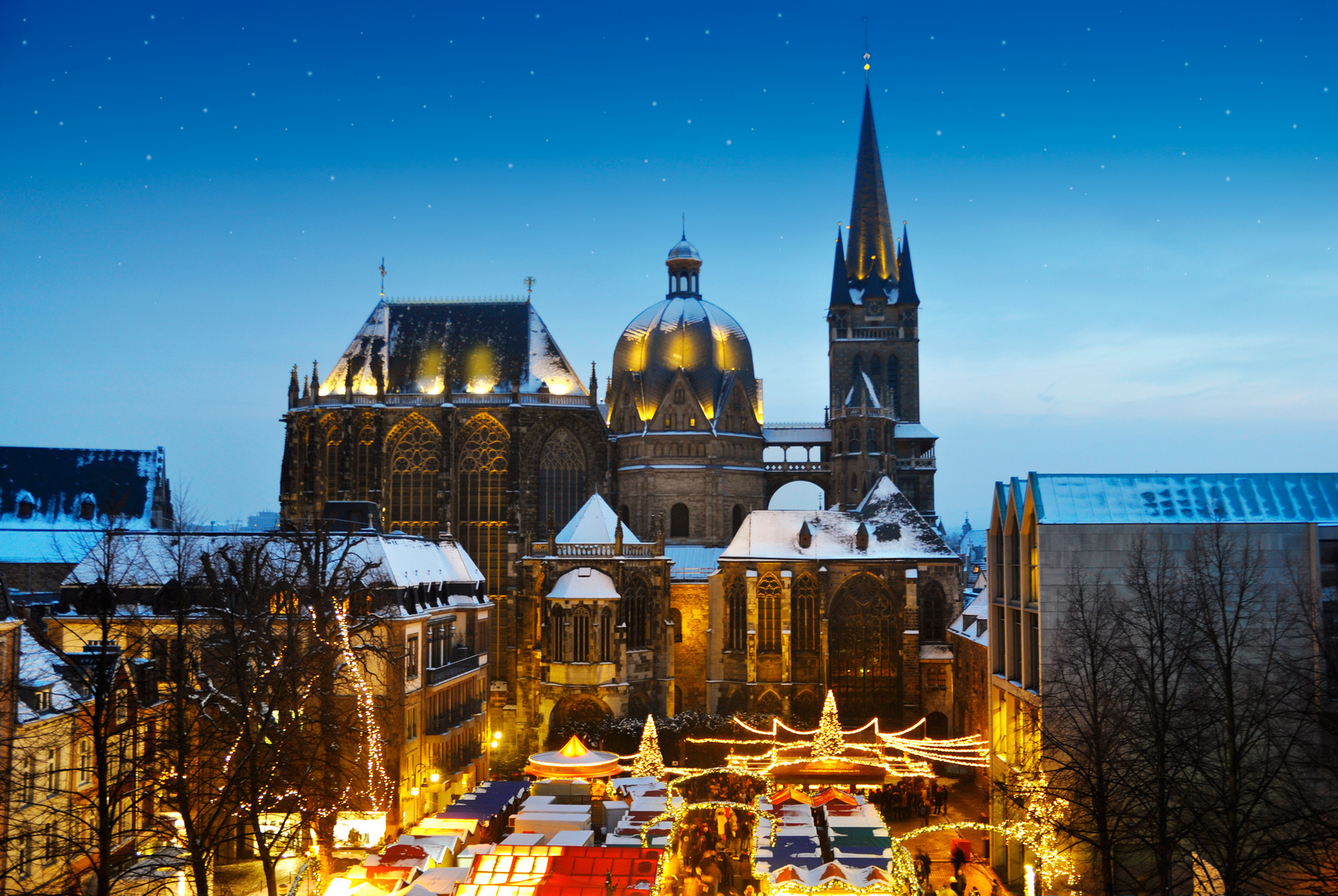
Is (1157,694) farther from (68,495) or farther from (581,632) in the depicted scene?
(68,495)

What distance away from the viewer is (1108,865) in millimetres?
23266

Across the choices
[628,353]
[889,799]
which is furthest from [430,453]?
[889,799]

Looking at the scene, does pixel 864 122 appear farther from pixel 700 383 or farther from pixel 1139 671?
pixel 1139 671

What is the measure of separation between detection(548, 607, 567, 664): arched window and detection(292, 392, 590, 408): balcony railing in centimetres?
1429

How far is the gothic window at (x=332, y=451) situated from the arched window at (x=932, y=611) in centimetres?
3153

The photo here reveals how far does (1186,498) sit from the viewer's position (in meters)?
31.2

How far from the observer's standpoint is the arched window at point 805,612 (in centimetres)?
5712

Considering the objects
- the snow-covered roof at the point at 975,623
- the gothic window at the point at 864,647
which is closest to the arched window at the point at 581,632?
the gothic window at the point at 864,647

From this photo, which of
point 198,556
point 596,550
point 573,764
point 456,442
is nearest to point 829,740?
point 573,764

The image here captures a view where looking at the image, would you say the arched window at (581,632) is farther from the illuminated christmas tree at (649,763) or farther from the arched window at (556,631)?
the illuminated christmas tree at (649,763)

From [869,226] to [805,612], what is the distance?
33.5 metres

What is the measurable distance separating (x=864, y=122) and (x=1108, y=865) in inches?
2667

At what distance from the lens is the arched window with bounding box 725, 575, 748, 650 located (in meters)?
57.8

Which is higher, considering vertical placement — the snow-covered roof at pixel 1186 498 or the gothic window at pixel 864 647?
the snow-covered roof at pixel 1186 498
